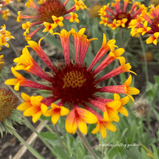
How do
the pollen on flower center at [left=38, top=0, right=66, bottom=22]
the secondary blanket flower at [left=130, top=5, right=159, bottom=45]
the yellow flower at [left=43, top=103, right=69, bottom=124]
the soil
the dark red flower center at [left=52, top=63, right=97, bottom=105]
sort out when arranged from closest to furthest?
the yellow flower at [left=43, top=103, right=69, bottom=124]
the dark red flower center at [left=52, top=63, right=97, bottom=105]
the secondary blanket flower at [left=130, top=5, right=159, bottom=45]
the pollen on flower center at [left=38, top=0, right=66, bottom=22]
the soil

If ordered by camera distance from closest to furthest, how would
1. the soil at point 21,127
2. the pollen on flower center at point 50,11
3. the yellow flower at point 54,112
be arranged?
the yellow flower at point 54,112, the pollen on flower center at point 50,11, the soil at point 21,127

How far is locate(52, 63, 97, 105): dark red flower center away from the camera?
3.24ft

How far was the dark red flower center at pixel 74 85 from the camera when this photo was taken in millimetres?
987

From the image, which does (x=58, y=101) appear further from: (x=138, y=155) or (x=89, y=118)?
(x=138, y=155)

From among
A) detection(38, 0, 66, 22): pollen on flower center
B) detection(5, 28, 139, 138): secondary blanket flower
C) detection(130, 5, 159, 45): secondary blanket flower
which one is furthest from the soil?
detection(38, 0, 66, 22): pollen on flower center

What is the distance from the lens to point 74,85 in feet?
3.38

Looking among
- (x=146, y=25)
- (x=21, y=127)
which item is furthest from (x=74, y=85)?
(x=21, y=127)

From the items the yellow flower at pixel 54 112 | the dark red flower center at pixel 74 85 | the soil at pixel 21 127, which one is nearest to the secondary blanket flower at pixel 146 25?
the dark red flower center at pixel 74 85

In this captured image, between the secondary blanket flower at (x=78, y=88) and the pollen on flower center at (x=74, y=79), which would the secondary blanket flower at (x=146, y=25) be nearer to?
the secondary blanket flower at (x=78, y=88)

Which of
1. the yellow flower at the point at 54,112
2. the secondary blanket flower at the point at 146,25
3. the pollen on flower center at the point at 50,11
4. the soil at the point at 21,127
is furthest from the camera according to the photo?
the soil at the point at 21,127

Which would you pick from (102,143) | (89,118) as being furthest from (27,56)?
(102,143)

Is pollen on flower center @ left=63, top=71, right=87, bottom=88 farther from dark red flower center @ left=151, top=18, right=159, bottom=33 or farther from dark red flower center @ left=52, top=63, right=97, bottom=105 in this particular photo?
dark red flower center @ left=151, top=18, right=159, bottom=33

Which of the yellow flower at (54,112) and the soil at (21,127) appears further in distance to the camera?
the soil at (21,127)

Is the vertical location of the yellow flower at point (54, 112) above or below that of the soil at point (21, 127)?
above
